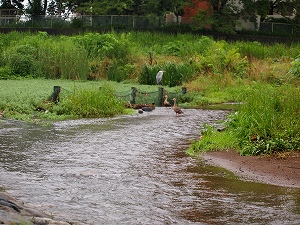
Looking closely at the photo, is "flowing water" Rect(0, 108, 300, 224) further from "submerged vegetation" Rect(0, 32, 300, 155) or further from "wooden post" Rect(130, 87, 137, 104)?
"wooden post" Rect(130, 87, 137, 104)

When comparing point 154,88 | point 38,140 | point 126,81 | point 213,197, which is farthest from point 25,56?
point 213,197

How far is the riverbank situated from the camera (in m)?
10.0

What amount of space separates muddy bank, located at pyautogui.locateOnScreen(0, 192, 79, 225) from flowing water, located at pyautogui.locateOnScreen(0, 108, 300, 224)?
805mm

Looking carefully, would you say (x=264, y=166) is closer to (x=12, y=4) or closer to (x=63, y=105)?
(x=63, y=105)

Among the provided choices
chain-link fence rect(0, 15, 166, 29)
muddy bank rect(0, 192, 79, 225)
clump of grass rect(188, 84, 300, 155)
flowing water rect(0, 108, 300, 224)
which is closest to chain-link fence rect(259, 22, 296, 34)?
chain-link fence rect(0, 15, 166, 29)

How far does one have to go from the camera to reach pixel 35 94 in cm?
1944

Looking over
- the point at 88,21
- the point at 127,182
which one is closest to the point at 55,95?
the point at 127,182

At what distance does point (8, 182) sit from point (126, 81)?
18169 millimetres

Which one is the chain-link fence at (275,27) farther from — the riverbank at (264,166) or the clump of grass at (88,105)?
the riverbank at (264,166)

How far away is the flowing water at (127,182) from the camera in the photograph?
315 inches

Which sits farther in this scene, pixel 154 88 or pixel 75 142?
pixel 154 88

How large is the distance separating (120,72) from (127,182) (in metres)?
18.9

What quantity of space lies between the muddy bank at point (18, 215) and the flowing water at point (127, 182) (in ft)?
2.64

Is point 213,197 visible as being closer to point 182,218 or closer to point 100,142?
point 182,218
